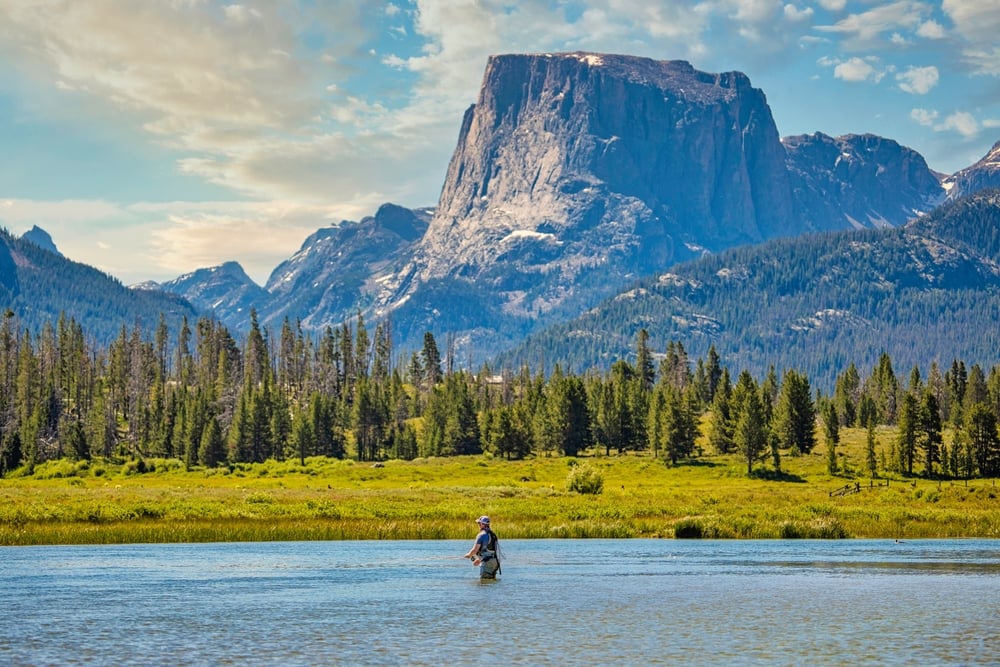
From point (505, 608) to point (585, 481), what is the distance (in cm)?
7627

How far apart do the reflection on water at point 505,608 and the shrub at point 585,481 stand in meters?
48.5

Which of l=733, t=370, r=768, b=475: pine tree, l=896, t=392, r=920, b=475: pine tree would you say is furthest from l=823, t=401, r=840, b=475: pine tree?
l=733, t=370, r=768, b=475: pine tree

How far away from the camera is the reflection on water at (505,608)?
32.9 m

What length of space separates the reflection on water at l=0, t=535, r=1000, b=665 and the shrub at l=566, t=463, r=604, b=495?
4852cm

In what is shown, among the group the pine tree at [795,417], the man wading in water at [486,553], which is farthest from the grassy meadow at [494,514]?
the pine tree at [795,417]

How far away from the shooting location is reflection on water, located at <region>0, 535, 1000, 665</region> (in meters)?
32.9

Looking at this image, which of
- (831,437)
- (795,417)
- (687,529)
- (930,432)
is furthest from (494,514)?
(795,417)

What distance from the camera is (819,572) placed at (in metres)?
56.1

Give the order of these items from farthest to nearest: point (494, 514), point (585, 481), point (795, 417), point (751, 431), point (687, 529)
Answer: point (795, 417)
point (751, 431)
point (585, 481)
point (494, 514)
point (687, 529)

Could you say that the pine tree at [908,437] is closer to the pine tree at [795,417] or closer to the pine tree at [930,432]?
the pine tree at [930,432]

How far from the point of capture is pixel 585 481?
11825cm

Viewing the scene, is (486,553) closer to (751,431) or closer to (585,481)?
(585,481)

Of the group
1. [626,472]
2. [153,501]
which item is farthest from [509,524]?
[626,472]

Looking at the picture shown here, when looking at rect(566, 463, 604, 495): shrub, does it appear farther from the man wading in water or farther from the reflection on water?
the man wading in water
